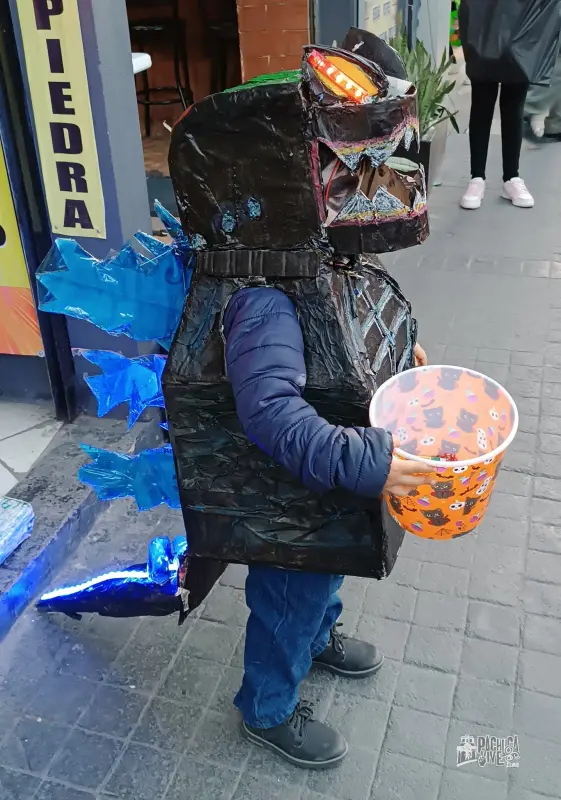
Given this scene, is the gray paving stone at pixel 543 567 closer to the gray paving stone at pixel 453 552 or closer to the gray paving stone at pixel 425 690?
the gray paving stone at pixel 453 552

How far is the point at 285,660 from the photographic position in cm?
202

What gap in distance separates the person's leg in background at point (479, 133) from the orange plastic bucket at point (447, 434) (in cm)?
450

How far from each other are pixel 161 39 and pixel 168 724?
287 inches

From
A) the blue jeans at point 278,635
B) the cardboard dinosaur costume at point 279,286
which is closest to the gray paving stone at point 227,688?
the blue jeans at point 278,635

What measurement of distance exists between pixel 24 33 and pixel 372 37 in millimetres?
1445

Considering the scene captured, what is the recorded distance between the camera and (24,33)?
2625 millimetres

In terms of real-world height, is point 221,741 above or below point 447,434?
below

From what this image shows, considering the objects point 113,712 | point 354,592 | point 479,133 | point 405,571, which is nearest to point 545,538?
point 405,571

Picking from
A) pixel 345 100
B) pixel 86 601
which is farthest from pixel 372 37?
pixel 86 601

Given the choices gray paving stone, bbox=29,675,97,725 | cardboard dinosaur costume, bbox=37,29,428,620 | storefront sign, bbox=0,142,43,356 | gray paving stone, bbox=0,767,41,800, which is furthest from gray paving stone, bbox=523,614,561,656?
storefront sign, bbox=0,142,43,356

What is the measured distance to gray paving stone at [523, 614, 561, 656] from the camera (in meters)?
2.45

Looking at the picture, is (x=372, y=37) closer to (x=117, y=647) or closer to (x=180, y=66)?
(x=117, y=647)

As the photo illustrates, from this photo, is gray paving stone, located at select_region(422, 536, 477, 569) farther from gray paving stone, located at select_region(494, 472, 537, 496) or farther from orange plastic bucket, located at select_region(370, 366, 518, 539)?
orange plastic bucket, located at select_region(370, 366, 518, 539)

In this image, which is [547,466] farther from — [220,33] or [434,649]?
[220,33]
